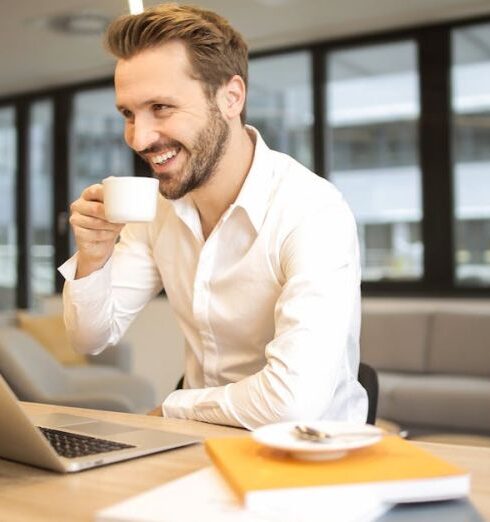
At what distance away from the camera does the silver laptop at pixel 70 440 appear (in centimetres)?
97

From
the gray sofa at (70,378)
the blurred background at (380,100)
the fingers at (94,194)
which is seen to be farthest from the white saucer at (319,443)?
the blurred background at (380,100)

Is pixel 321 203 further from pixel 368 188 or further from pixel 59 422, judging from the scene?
pixel 368 188

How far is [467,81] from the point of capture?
530cm

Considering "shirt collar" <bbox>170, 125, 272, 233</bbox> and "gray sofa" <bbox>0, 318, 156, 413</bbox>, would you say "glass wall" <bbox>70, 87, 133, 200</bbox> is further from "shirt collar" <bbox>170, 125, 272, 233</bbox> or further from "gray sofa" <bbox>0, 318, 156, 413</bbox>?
"shirt collar" <bbox>170, 125, 272, 233</bbox>

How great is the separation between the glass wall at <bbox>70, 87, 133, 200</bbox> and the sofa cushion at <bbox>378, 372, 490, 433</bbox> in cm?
344

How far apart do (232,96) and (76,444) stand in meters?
0.99

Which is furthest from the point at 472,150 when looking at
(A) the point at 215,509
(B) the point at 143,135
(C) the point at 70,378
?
(A) the point at 215,509

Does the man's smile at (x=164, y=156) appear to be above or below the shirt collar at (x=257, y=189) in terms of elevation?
above

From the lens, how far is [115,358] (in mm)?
5406

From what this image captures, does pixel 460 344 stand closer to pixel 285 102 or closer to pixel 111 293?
pixel 285 102

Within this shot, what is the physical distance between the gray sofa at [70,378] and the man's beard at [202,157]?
2.15 meters

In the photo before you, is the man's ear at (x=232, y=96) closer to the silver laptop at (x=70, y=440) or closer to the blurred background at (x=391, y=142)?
the silver laptop at (x=70, y=440)

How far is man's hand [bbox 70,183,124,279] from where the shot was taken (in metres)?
1.56

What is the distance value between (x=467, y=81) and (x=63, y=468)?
488cm
